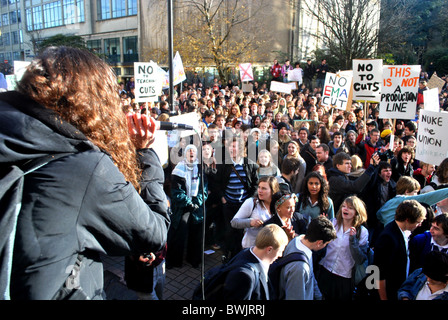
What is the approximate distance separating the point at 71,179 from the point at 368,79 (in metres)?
7.67

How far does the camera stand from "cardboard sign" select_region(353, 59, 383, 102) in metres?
7.49

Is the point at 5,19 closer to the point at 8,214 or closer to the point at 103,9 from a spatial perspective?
the point at 103,9

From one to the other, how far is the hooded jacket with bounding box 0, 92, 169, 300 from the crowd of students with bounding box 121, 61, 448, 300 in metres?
0.86

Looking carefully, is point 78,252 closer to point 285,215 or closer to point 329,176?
point 285,215

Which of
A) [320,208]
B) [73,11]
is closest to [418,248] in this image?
[320,208]

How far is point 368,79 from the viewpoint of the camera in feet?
25.0

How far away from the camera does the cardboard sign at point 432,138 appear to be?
5.22 meters

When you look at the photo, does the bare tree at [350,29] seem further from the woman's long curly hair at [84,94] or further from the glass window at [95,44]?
the glass window at [95,44]

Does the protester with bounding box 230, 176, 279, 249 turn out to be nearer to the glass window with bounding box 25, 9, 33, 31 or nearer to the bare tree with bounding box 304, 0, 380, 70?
the bare tree with bounding box 304, 0, 380, 70

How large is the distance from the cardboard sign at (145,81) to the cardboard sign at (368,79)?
4.38 meters

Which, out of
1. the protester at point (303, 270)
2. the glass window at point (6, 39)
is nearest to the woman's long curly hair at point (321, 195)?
the protester at point (303, 270)

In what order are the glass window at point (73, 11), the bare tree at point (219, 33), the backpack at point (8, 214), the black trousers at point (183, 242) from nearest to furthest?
the backpack at point (8, 214)
the black trousers at point (183, 242)
the bare tree at point (219, 33)
the glass window at point (73, 11)
